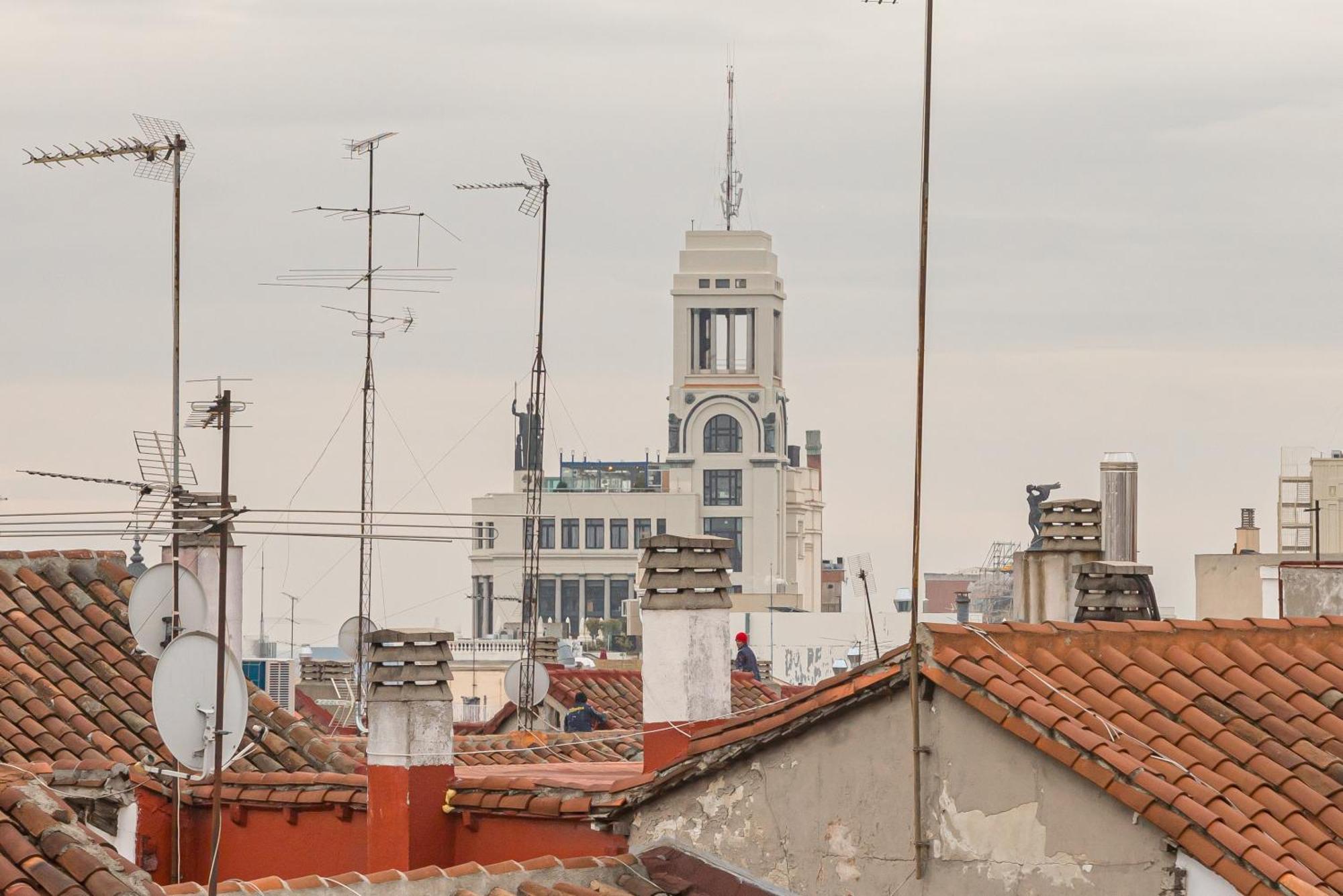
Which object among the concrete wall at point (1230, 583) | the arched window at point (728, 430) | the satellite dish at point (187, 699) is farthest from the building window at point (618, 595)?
the satellite dish at point (187, 699)

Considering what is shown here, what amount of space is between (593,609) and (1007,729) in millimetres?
128137

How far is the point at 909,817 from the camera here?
33.8 feet

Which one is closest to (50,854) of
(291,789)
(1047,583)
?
(291,789)

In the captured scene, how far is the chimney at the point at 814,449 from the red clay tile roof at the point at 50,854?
493 feet

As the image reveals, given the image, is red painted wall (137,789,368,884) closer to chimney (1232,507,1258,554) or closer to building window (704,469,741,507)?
chimney (1232,507,1258,554)

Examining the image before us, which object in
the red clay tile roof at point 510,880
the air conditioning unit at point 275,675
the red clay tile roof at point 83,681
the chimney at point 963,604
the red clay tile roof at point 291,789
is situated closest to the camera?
the red clay tile roof at point 510,880

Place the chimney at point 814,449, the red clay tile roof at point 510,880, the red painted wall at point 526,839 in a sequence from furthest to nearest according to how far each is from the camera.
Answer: the chimney at point 814,449, the red painted wall at point 526,839, the red clay tile roof at point 510,880

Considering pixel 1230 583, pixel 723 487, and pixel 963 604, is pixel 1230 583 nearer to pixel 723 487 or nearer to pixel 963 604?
pixel 963 604

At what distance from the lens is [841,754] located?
10.6m

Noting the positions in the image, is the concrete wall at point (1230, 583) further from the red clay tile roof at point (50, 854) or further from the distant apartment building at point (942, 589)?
the distant apartment building at point (942, 589)

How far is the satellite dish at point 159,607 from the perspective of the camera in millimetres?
14758

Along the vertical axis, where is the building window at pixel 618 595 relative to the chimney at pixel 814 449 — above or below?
below

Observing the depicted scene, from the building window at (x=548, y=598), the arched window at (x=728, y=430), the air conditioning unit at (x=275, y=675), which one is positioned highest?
the arched window at (x=728, y=430)

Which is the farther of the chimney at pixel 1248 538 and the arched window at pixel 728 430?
the arched window at pixel 728 430
